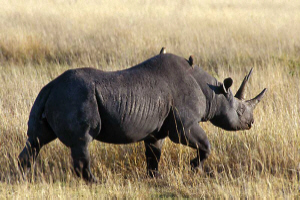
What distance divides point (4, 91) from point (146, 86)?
457 cm

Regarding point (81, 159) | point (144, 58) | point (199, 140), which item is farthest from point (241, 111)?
point (144, 58)

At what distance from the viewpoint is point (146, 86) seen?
17.5 feet

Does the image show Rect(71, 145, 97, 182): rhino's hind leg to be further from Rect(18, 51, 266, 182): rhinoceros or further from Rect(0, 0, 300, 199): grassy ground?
Rect(0, 0, 300, 199): grassy ground

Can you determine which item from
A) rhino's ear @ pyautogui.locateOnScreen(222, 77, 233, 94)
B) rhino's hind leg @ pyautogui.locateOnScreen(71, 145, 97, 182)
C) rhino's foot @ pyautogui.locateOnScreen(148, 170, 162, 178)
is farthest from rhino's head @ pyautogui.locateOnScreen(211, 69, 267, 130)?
rhino's hind leg @ pyautogui.locateOnScreen(71, 145, 97, 182)

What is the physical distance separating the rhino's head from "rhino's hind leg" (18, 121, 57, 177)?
198 cm

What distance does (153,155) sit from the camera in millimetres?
5863

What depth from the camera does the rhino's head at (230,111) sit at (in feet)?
19.0

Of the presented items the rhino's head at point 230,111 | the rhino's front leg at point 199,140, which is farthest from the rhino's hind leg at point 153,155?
the rhino's head at point 230,111

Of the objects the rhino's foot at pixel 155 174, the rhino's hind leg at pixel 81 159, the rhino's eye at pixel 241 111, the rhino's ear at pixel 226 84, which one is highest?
the rhino's ear at pixel 226 84

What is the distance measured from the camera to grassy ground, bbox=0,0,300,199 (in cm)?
537

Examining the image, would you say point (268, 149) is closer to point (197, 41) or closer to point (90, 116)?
point (90, 116)

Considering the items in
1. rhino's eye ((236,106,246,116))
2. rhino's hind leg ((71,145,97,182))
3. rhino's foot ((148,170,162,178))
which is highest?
rhino's eye ((236,106,246,116))

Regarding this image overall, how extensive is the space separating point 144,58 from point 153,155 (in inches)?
263

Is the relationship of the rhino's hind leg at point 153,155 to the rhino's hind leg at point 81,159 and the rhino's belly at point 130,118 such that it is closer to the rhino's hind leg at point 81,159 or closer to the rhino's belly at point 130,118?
the rhino's belly at point 130,118
